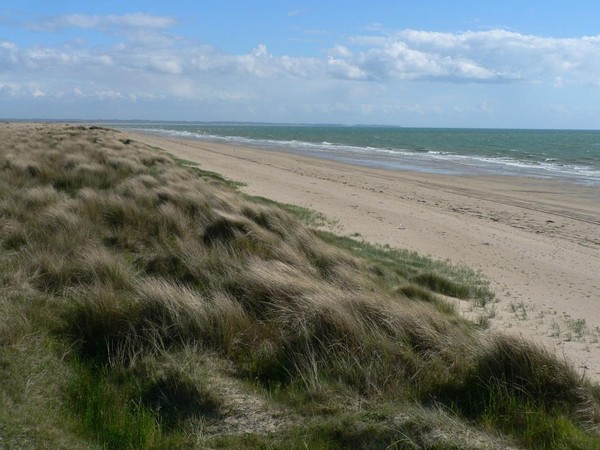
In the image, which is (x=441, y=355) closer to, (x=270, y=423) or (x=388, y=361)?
(x=388, y=361)

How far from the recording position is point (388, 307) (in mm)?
5742

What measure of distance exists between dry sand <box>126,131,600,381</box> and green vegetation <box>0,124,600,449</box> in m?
1.62

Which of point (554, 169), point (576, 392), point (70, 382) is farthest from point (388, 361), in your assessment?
point (554, 169)

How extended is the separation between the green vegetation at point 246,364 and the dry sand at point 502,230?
1.62m

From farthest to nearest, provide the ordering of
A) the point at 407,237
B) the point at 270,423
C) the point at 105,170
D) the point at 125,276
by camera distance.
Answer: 1. the point at 105,170
2. the point at 407,237
3. the point at 125,276
4. the point at 270,423

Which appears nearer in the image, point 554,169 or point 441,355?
point 441,355

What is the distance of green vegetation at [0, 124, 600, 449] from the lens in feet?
13.0

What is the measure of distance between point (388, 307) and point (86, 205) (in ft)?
21.2

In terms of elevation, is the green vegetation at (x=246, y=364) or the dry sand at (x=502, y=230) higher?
the green vegetation at (x=246, y=364)

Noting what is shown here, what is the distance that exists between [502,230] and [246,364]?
12.7 m

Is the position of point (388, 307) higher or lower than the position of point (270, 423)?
higher

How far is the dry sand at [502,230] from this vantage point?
812 centimetres

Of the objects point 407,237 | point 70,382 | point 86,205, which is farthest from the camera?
point 407,237

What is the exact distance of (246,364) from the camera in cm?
494
